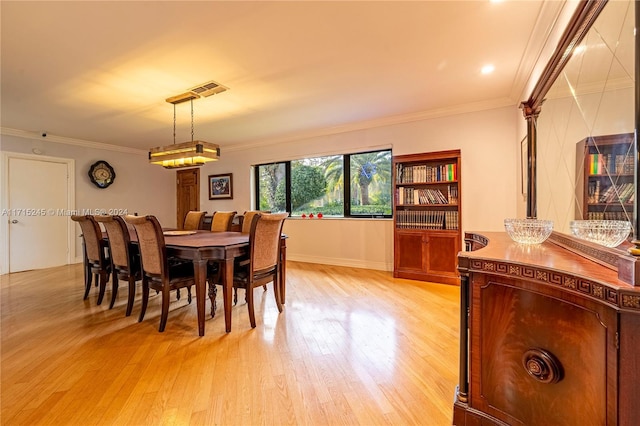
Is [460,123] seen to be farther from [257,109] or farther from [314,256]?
[314,256]

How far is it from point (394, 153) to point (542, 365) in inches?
145

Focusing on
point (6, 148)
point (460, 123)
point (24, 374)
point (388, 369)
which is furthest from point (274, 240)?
point (6, 148)

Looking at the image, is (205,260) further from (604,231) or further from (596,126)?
(596,126)

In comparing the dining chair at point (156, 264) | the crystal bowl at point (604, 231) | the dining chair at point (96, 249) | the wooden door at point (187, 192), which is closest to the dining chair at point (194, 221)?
the dining chair at point (96, 249)

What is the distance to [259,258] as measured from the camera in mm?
2660

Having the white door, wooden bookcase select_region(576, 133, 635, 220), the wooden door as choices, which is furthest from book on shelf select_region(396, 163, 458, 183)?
the white door

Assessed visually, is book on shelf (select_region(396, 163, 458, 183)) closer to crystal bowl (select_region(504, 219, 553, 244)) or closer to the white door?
crystal bowl (select_region(504, 219, 553, 244))

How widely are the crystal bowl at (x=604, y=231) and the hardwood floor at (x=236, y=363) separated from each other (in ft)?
3.50

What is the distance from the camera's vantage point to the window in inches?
188

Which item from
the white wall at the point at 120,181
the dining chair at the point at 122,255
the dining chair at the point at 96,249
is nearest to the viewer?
the dining chair at the point at 122,255

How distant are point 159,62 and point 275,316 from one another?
2531 mm

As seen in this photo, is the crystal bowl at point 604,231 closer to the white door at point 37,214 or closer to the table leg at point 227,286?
the table leg at point 227,286

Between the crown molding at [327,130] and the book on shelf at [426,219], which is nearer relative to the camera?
the crown molding at [327,130]

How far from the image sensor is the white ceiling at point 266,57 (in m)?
2.00
